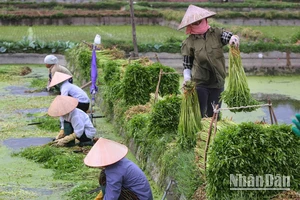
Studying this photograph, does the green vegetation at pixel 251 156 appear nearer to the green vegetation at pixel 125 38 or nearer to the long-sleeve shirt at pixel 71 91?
the long-sleeve shirt at pixel 71 91

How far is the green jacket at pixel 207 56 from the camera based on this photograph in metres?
6.27

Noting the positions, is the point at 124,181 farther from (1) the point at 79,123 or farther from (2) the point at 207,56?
(1) the point at 79,123

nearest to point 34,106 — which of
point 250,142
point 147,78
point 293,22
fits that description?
point 147,78

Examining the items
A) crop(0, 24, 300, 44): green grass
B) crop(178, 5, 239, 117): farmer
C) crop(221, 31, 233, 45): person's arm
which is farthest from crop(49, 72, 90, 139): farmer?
crop(0, 24, 300, 44): green grass

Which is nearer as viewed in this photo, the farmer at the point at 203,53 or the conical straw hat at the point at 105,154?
the conical straw hat at the point at 105,154

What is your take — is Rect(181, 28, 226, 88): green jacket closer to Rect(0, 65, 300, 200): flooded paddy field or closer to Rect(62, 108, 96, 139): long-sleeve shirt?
Rect(0, 65, 300, 200): flooded paddy field

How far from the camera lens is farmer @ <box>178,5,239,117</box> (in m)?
6.27

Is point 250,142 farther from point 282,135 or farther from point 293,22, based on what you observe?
point 293,22

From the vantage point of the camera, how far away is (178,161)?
5.68 metres

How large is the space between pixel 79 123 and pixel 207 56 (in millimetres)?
2246

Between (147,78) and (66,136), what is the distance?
1.45 meters

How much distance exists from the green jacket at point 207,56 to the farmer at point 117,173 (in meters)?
1.53

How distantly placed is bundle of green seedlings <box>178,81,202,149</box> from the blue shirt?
77 centimetres

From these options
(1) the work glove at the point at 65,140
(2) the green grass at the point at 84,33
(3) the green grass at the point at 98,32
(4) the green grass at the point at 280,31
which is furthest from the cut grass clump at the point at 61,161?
(4) the green grass at the point at 280,31
